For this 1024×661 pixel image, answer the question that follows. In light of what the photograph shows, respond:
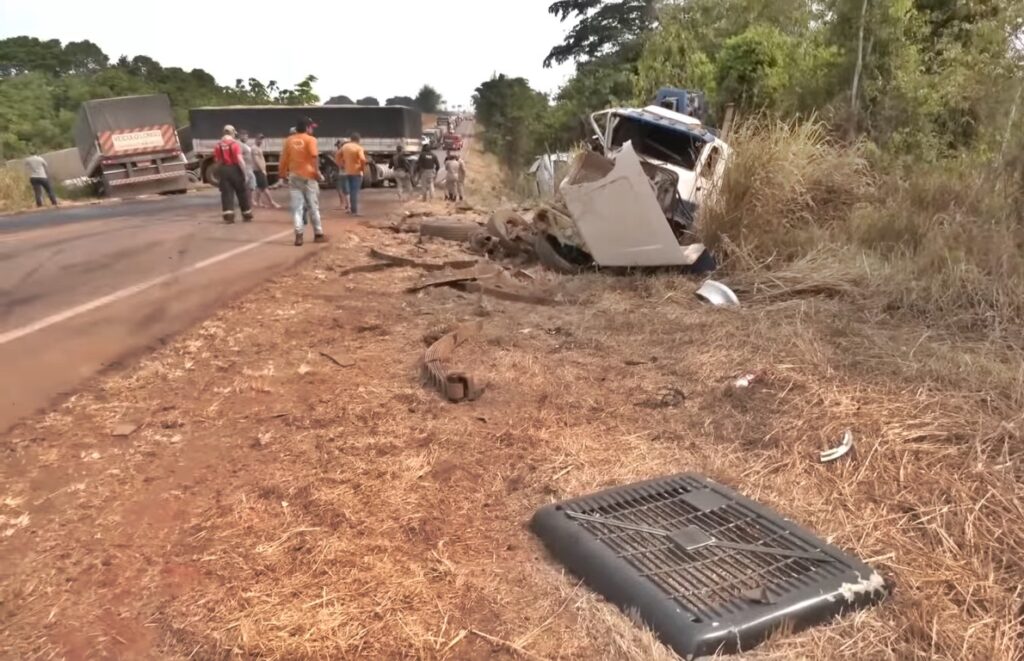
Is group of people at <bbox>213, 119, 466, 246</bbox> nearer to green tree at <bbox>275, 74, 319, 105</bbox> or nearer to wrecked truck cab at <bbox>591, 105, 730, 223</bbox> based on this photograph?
wrecked truck cab at <bbox>591, 105, 730, 223</bbox>

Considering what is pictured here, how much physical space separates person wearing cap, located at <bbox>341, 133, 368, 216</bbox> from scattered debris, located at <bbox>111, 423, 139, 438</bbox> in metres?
9.88

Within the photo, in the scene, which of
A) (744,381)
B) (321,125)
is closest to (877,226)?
(744,381)

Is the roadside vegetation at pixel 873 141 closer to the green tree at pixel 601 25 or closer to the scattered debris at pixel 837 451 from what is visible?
the scattered debris at pixel 837 451

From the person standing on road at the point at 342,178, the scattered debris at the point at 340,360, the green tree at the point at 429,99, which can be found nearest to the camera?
the scattered debris at the point at 340,360

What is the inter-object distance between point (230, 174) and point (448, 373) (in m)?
9.03

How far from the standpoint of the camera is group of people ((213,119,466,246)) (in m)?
9.47

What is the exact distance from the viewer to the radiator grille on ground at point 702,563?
7.36 ft

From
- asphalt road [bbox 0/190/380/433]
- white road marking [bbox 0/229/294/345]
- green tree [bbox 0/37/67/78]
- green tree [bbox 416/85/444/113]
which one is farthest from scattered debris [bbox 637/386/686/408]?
green tree [bbox 416/85/444/113]

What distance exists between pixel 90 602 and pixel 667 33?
2438 cm

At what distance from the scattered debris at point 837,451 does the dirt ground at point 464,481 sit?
0.04m

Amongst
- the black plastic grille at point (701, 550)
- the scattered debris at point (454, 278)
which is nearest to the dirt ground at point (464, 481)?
the black plastic grille at point (701, 550)

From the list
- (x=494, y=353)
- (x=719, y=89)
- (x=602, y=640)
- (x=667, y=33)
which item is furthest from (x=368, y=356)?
(x=667, y=33)

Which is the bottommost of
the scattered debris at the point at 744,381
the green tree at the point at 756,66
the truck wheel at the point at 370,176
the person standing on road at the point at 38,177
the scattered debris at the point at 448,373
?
the truck wheel at the point at 370,176

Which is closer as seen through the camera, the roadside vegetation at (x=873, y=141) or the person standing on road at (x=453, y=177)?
the roadside vegetation at (x=873, y=141)
